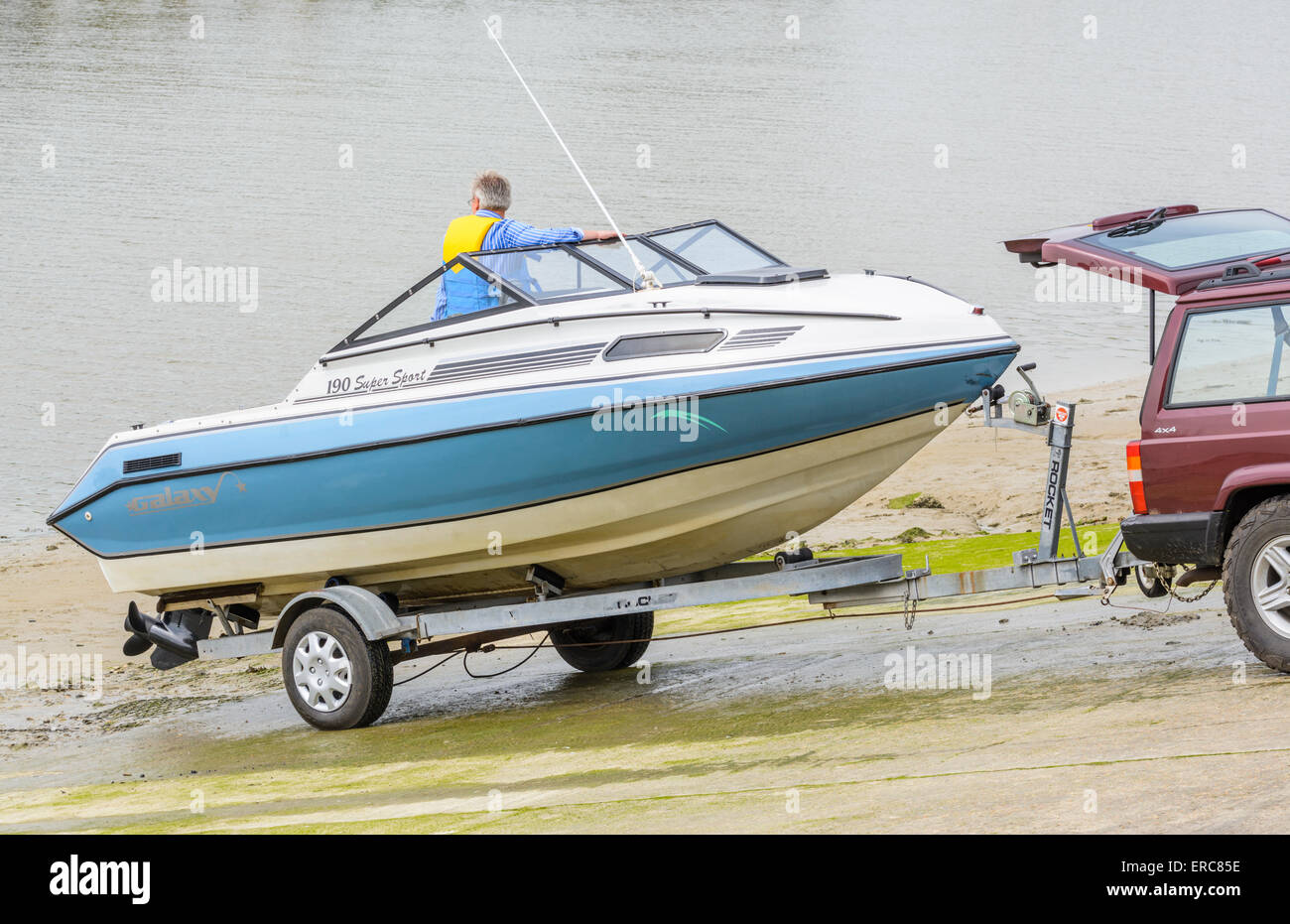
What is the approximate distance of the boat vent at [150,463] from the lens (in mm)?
8633

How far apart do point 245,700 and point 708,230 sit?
4.77 meters

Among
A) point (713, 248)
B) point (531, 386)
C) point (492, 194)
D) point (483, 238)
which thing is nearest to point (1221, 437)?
point (713, 248)

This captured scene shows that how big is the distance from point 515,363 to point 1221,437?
3.56 m

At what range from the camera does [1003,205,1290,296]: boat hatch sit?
676 cm

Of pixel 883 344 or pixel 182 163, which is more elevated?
pixel 182 163

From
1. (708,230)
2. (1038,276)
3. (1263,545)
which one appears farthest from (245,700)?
(1038,276)

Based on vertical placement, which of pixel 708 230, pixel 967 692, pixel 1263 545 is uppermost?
pixel 708 230

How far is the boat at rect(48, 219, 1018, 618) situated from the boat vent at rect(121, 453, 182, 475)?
0.04ft

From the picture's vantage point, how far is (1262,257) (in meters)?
6.91

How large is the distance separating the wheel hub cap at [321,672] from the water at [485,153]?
843 centimetres

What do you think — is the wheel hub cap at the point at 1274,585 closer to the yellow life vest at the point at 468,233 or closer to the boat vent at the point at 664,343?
the boat vent at the point at 664,343

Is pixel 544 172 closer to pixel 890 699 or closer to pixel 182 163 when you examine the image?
pixel 182 163

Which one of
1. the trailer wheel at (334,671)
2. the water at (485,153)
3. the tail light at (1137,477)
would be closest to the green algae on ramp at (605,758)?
the trailer wheel at (334,671)

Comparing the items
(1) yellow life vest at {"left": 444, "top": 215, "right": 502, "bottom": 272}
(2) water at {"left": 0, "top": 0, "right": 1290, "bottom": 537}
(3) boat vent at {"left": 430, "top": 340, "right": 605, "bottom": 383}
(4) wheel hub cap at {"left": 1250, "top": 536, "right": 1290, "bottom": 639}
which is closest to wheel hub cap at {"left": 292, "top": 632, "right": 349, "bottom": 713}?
(3) boat vent at {"left": 430, "top": 340, "right": 605, "bottom": 383}
